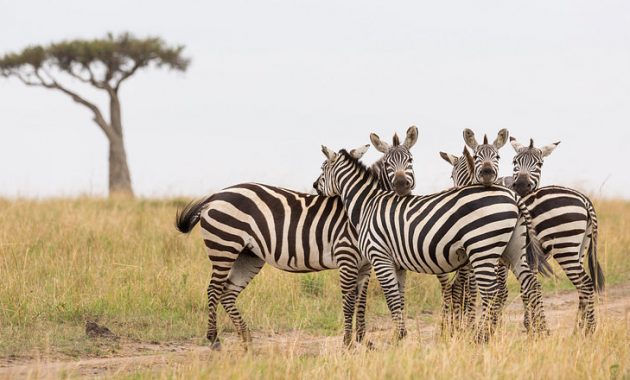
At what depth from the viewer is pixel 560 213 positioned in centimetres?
814

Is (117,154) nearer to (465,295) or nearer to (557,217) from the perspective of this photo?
(465,295)

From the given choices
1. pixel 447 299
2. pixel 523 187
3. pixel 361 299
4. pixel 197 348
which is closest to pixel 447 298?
pixel 447 299

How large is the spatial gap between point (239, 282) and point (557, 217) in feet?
9.89

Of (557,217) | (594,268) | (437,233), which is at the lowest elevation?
(594,268)

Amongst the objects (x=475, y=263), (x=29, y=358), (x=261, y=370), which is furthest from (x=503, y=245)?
(x=29, y=358)

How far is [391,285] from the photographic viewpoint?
24.5 feet

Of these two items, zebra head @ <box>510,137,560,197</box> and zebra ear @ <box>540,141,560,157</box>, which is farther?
zebra ear @ <box>540,141,560,157</box>

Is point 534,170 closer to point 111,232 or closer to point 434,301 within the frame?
point 434,301

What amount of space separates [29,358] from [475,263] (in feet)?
12.6

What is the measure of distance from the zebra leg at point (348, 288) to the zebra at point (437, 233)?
1.05 feet

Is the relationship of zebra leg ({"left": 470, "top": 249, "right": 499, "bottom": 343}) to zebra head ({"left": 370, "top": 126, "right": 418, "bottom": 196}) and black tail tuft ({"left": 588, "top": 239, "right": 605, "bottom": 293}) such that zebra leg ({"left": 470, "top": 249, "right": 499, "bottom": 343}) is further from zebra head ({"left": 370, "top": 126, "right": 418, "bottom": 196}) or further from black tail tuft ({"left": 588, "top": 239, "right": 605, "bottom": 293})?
black tail tuft ({"left": 588, "top": 239, "right": 605, "bottom": 293})

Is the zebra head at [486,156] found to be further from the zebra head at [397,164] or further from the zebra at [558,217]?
the zebra head at [397,164]

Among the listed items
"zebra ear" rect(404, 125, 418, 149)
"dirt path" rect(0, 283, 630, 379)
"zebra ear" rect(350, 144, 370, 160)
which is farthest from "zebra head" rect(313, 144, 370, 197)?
"dirt path" rect(0, 283, 630, 379)

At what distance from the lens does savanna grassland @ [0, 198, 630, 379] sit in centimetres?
610
